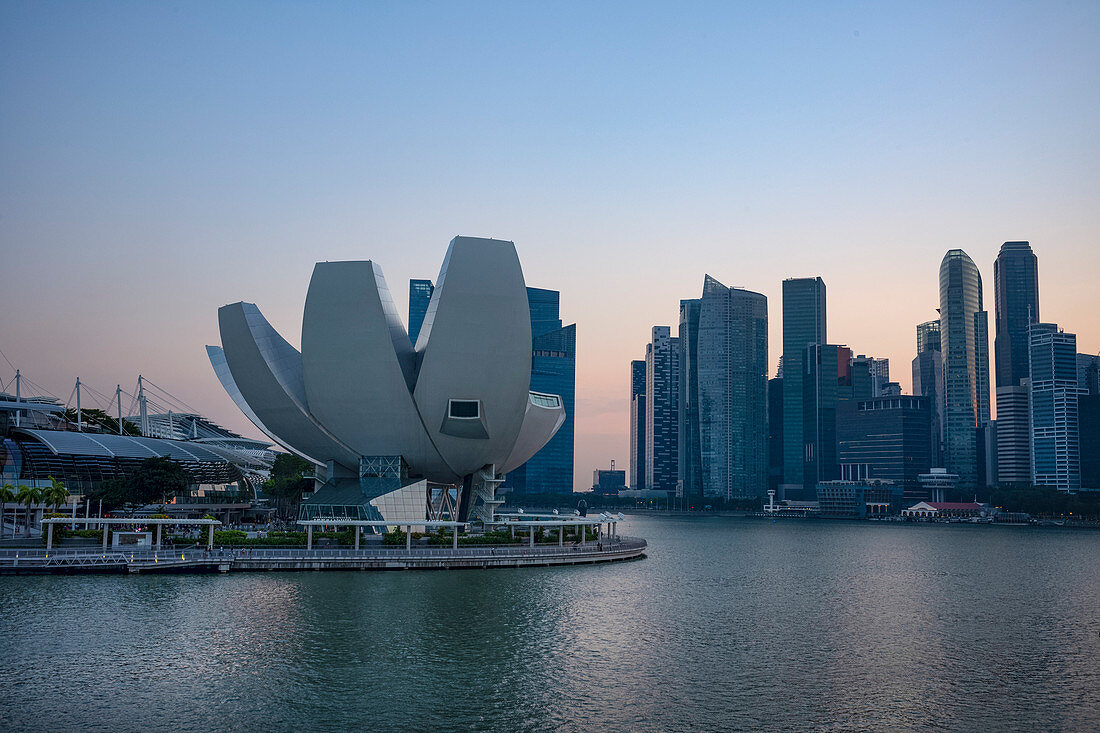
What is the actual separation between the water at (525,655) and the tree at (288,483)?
4453 centimetres

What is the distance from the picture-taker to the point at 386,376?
6256 cm

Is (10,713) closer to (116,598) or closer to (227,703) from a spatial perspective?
(227,703)

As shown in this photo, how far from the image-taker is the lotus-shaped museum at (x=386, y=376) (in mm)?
60250

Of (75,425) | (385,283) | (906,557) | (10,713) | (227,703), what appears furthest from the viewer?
(75,425)

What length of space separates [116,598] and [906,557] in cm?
7296

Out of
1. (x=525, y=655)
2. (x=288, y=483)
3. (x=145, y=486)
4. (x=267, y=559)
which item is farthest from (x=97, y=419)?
(x=525, y=655)

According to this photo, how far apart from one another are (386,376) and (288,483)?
39344 millimetres

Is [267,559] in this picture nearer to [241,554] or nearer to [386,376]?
[241,554]

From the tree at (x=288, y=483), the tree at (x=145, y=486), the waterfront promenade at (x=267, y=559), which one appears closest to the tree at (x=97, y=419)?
the tree at (x=288, y=483)

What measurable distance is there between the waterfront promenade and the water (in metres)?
1.50

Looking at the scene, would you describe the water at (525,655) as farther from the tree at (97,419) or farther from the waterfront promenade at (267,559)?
the tree at (97,419)

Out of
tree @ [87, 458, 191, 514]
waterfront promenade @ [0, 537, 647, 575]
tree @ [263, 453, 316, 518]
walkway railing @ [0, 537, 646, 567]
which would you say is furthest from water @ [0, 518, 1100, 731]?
tree @ [263, 453, 316, 518]

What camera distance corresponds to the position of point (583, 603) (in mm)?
44406

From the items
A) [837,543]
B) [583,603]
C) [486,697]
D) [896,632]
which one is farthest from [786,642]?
[837,543]
